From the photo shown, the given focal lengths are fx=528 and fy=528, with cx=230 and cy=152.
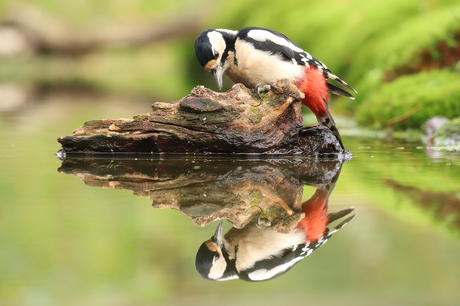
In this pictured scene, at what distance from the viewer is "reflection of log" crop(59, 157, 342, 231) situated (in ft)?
6.71

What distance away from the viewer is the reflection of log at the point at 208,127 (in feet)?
12.0

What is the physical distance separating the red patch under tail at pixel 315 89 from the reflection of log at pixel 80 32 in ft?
56.5

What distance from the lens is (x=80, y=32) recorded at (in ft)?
67.3

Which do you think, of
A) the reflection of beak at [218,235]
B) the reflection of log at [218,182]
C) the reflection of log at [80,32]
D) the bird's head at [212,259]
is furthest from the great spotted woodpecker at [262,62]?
the reflection of log at [80,32]

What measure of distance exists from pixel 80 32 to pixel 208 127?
18316 millimetres

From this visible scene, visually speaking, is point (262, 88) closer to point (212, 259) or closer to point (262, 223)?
point (262, 223)

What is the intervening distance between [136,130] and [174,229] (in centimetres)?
204

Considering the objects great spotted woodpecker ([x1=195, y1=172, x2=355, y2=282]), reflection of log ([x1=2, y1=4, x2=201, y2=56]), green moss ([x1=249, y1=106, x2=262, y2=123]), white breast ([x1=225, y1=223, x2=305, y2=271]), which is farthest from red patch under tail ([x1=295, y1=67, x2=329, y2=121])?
reflection of log ([x1=2, y1=4, x2=201, y2=56])

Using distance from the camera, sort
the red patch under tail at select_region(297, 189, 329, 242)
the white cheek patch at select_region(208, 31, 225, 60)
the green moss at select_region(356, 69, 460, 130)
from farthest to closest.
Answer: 1. the green moss at select_region(356, 69, 460, 130)
2. the white cheek patch at select_region(208, 31, 225, 60)
3. the red patch under tail at select_region(297, 189, 329, 242)

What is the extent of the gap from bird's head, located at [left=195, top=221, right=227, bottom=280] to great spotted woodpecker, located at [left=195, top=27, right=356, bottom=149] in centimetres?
225

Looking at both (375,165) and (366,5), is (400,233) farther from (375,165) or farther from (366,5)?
(366,5)

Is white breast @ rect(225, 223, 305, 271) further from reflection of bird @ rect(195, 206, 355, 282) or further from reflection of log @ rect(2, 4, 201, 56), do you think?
reflection of log @ rect(2, 4, 201, 56)

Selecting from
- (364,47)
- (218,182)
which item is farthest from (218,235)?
(364,47)

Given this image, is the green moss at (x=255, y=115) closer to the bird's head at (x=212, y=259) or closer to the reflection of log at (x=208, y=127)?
the reflection of log at (x=208, y=127)
